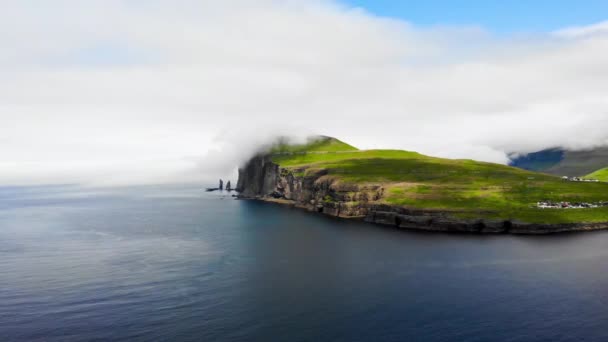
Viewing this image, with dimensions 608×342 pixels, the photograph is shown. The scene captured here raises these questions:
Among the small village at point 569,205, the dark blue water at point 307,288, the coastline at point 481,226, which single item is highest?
the small village at point 569,205

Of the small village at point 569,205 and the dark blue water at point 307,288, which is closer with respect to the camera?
the dark blue water at point 307,288

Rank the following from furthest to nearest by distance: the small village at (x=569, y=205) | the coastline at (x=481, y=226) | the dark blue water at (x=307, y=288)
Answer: the small village at (x=569, y=205) < the coastline at (x=481, y=226) < the dark blue water at (x=307, y=288)

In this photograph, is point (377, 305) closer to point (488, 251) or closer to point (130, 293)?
point (130, 293)

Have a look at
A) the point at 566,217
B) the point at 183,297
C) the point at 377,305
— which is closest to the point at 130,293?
the point at 183,297

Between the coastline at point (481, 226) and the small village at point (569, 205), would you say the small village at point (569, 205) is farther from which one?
the coastline at point (481, 226)

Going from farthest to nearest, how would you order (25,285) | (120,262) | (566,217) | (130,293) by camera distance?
(566,217)
(120,262)
(25,285)
(130,293)

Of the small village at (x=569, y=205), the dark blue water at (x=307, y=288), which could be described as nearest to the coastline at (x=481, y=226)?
the dark blue water at (x=307, y=288)

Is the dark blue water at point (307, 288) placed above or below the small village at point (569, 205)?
below

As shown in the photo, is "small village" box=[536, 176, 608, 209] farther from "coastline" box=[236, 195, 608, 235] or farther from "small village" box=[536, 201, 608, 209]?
"coastline" box=[236, 195, 608, 235]

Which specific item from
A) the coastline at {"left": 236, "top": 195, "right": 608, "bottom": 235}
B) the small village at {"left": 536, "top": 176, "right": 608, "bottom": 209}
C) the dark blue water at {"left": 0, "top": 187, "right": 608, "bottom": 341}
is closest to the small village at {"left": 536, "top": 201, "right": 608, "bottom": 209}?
the small village at {"left": 536, "top": 176, "right": 608, "bottom": 209}
